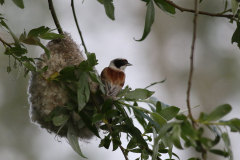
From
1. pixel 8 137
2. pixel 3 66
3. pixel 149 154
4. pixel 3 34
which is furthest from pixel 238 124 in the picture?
pixel 8 137

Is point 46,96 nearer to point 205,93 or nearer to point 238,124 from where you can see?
point 238,124

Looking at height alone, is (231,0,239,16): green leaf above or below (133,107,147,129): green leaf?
above

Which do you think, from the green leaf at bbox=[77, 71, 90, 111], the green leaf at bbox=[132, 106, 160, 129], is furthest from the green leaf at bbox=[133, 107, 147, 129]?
the green leaf at bbox=[77, 71, 90, 111]


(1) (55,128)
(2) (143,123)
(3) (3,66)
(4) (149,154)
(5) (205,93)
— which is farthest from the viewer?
(5) (205,93)

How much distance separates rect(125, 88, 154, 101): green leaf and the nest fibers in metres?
0.23

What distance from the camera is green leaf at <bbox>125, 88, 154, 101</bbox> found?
1.41 metres

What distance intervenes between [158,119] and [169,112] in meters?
0.08

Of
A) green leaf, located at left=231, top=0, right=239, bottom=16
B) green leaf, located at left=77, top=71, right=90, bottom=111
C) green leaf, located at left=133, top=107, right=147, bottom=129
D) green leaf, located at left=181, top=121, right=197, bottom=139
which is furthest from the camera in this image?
green leaf, located at left=133, top=107, right=147, bottom=129

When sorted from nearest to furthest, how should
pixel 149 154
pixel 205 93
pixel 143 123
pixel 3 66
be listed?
pixel 149 154, pixel 143 123, pixel 3 66, pixel 205 93

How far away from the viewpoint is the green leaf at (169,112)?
132cm

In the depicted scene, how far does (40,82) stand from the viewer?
1.54 metres

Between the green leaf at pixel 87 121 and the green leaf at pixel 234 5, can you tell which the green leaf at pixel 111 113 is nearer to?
the green leaf at pixel 87 121

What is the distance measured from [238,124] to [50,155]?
402cm

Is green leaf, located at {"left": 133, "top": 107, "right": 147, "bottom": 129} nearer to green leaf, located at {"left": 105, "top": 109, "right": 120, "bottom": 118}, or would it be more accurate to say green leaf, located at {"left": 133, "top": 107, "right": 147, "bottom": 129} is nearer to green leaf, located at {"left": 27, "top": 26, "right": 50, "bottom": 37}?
green leaf, located at {"left": 105, "top": 109, "right": 120, "bottom": 118}
